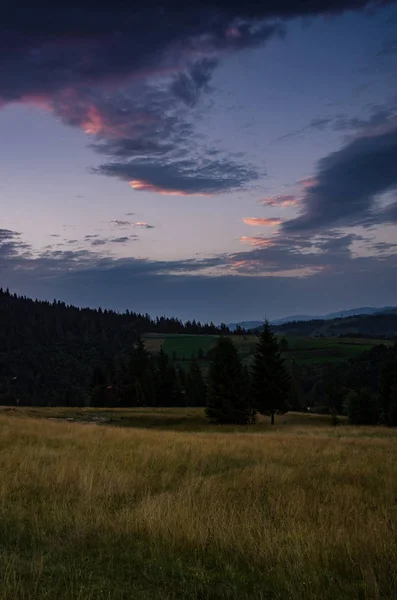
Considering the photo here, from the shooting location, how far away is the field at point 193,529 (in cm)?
448

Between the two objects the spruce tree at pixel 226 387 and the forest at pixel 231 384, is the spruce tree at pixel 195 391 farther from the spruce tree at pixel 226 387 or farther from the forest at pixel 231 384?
the spruce tree at pixel 226 387

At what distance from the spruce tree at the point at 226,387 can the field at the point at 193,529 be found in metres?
32.1

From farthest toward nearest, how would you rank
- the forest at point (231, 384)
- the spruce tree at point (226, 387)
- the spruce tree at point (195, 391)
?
1. the spruce tree at point (195, 391)
2. the forest at point (231, 384)
3. the spruce tree at point (226, 387)

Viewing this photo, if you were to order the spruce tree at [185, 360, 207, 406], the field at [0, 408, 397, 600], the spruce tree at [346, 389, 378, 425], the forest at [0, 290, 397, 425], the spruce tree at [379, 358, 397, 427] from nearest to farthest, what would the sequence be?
1. the field at [0, 408, 397, 600]
2. the forest at [0, 290, 397, 425]
3. the spruce tree at [379, 358, 397, 427]
4. the spruce tree at [346, 389, 378, 425]
5. the spruce tree at [185, 360, 207, 406]

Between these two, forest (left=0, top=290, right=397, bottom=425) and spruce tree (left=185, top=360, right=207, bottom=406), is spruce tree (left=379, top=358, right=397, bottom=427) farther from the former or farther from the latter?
spruce tree (left=185, top=360, right=207, bottom=406)

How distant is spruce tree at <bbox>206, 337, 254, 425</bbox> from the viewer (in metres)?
43.2

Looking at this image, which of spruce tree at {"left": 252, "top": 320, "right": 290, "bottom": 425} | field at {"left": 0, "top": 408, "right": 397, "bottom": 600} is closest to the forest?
spruce tree at {"left": 252, "top": 320, "right": 290, "bottom": 425}

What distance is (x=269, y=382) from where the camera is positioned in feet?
147

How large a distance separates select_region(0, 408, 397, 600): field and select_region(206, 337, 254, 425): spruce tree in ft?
105

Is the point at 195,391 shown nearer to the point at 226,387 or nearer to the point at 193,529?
the point at 226,387

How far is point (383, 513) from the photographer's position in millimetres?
7008

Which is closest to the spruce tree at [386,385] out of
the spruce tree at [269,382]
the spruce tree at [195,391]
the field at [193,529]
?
the spruce tree at [269,382]

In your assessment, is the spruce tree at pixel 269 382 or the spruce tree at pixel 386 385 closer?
the spruce tree at pixel 269 382

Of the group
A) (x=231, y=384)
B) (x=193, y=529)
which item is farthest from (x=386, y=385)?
(x=193, y=529)
